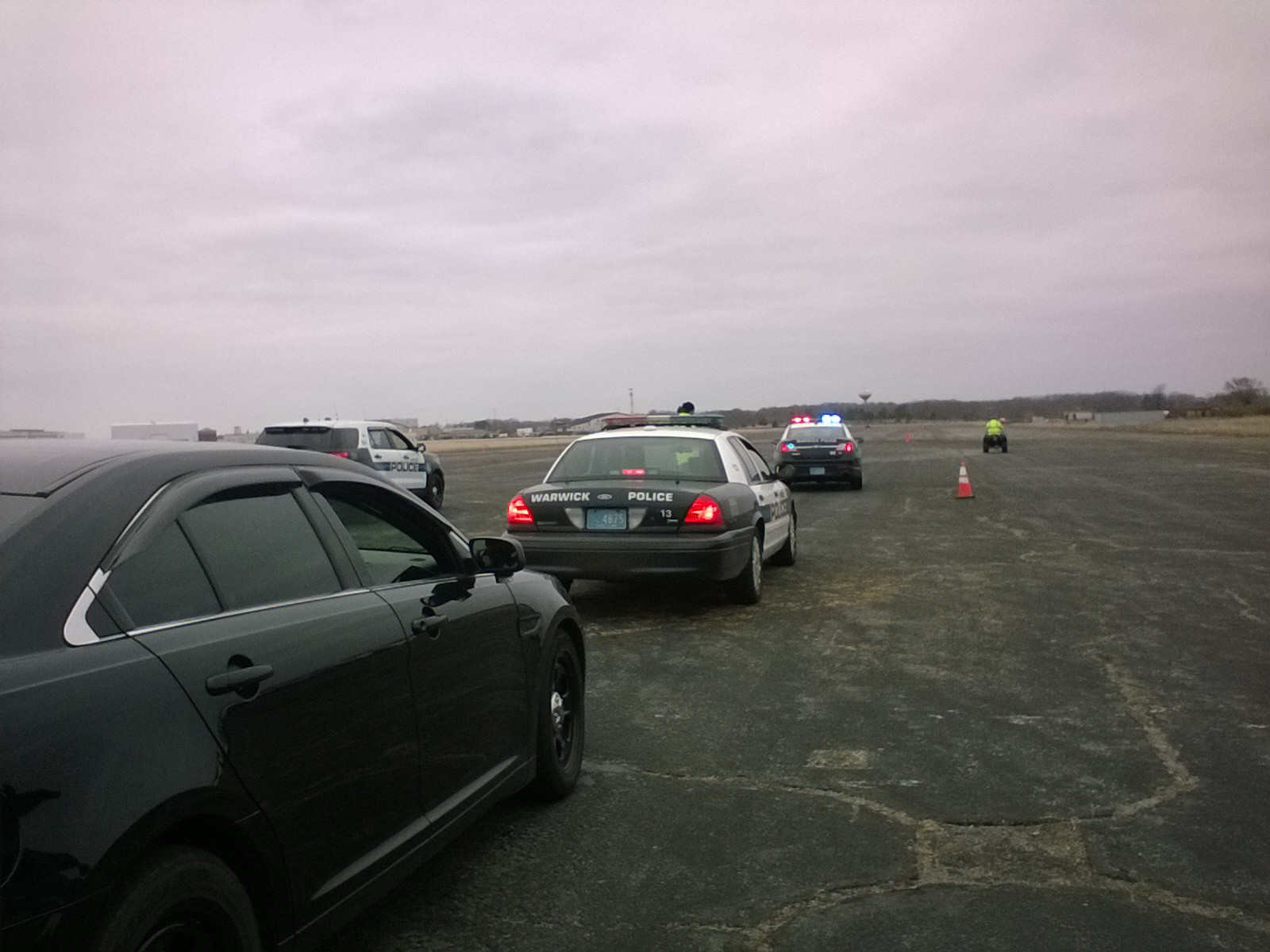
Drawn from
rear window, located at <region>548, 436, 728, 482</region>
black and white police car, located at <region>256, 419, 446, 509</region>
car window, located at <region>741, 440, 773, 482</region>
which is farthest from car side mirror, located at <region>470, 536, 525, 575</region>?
black and white police car, located at <region>256, 419, 446, 509</region>

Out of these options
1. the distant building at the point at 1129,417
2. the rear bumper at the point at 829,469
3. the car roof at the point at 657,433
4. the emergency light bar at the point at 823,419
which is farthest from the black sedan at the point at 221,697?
the distant building at the point at 1129,417

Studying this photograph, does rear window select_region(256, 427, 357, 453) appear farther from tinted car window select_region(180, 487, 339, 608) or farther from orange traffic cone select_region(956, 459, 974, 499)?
tinted car window select_region(180, 487, 339, 608)

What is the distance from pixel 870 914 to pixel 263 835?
211 cm

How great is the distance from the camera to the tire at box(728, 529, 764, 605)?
33.0 feet

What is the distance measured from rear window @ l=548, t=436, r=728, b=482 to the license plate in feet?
1.62

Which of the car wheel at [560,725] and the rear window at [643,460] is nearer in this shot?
the car wheel at [560,725]

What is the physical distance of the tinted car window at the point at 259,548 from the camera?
10.4 ft

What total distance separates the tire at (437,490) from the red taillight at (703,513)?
1472cm

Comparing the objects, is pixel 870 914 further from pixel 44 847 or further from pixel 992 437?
pixel 992 437

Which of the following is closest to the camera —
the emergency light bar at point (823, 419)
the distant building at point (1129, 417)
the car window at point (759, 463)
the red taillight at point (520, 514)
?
the red taillight at point (520, 514)

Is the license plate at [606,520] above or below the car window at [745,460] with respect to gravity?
below

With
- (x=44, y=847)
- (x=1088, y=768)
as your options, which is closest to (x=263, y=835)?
(x=44, y=847)

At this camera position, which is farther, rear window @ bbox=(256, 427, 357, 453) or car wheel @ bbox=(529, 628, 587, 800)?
rear window @ bbox=(256, 427, 357, 453)

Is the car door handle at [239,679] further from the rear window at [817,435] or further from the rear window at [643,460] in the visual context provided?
the rear window at [817,435]
